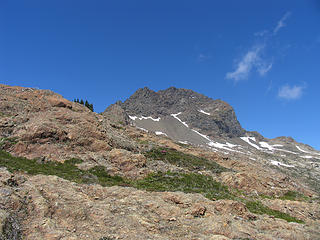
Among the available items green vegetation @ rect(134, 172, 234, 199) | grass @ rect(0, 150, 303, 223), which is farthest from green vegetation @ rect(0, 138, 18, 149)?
green vegetation @ rect(134, 172, 234, 199)

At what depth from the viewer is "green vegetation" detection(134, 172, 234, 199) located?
2325 centimetres

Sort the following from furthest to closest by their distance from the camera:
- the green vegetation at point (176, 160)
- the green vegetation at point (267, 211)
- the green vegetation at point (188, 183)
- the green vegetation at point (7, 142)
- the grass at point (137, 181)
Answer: the green vegetation at point (176, 160) < the green vegetation at point (7, 142) < the green vegetation at point (188, 183) < the green vegetation at point (267, 211) < the grass at point (137, 181)

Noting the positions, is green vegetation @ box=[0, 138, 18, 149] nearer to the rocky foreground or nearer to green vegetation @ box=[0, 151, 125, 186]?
the rocky foreground

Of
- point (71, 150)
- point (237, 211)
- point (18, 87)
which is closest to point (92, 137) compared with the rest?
point (71, 150)

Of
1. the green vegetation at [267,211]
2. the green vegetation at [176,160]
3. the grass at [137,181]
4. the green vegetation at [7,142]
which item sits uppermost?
the green vegetation at [176,160]

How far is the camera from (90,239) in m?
10.6

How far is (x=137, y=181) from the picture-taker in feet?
77.9

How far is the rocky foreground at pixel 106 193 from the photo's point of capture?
1186cm

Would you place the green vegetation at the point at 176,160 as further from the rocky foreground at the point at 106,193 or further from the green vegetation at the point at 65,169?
the green vegetation at the point at 65,169

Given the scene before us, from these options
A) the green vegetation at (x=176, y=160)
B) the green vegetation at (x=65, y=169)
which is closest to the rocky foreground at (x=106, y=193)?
the green vegetation at (x=65, y=169)

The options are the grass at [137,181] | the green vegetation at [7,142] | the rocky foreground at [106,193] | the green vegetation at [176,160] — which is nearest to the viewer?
the rocky foreground at [106,193]

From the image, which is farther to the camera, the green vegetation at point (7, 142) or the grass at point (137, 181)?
the green vegetation at point (7, 142)

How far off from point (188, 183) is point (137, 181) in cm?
642

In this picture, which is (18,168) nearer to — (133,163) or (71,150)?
(71,150)
